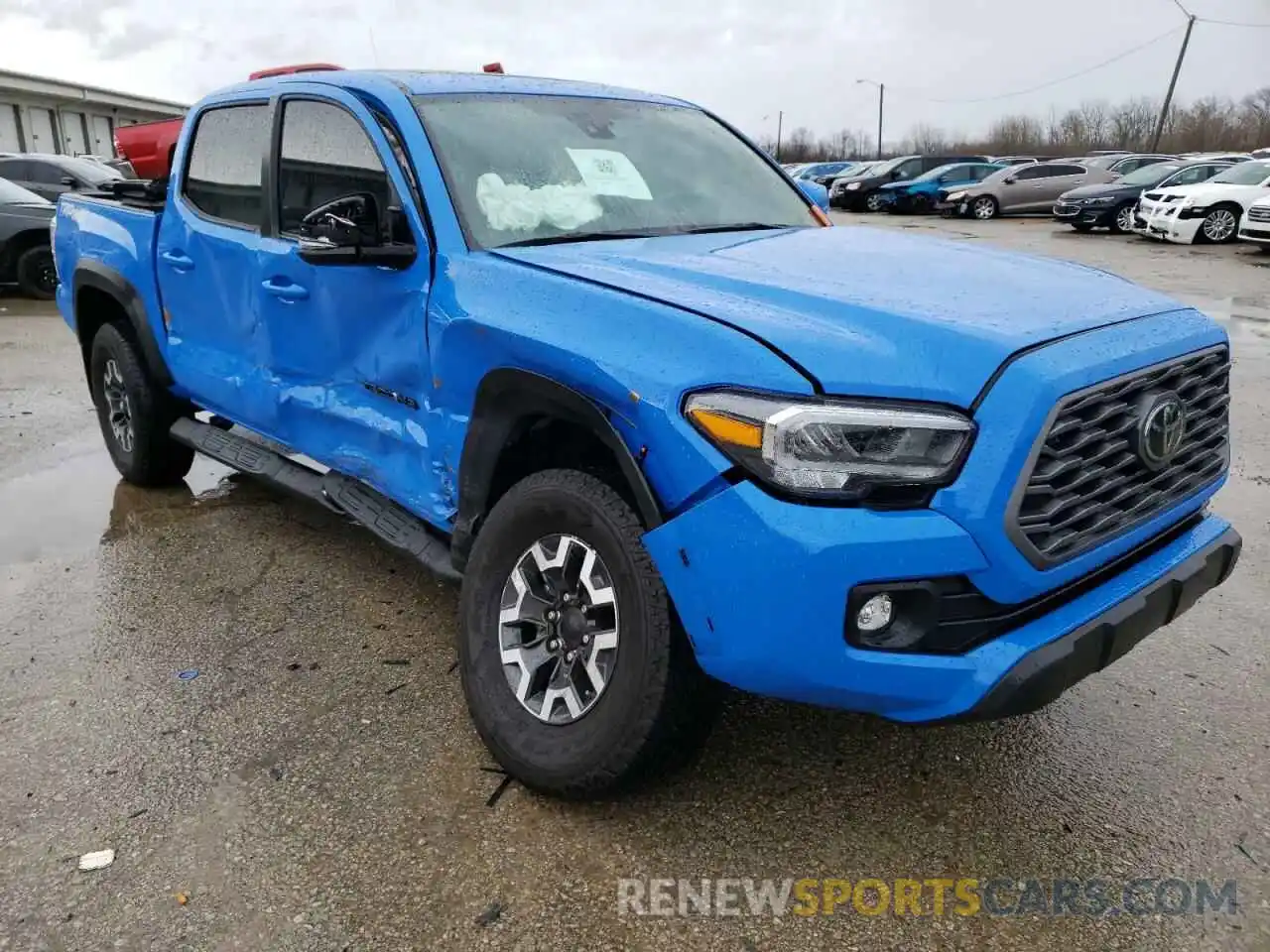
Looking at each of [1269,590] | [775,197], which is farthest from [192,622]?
[1269,590]

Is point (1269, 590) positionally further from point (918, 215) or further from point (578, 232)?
point (918, 215)

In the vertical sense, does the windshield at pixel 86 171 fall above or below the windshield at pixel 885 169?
above

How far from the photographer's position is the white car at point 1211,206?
18125 mm

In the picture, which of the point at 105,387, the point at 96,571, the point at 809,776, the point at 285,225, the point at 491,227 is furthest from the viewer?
the point at 105,387

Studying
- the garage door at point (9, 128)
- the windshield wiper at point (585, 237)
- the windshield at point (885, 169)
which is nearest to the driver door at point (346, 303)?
Result: the windshield wiper at point (585, 237)

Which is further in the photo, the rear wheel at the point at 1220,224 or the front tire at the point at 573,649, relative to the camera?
the rear wheel at the point at 1220,224

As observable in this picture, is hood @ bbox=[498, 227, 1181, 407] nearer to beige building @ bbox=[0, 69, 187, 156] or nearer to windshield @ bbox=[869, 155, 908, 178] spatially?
windshield @ bbox=[869, 155, 908, 178]

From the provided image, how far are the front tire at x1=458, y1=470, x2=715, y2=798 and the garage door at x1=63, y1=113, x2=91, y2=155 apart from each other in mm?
59449

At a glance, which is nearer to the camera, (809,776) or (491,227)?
(809,776)

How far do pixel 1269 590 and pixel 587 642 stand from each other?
2.99 m

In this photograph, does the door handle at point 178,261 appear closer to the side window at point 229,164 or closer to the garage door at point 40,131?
the side window at point 229,164

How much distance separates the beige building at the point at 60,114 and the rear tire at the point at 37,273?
40.3 meters

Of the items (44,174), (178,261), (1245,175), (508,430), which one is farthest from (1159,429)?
(1245,175)

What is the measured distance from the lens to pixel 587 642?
2490 millimetres
